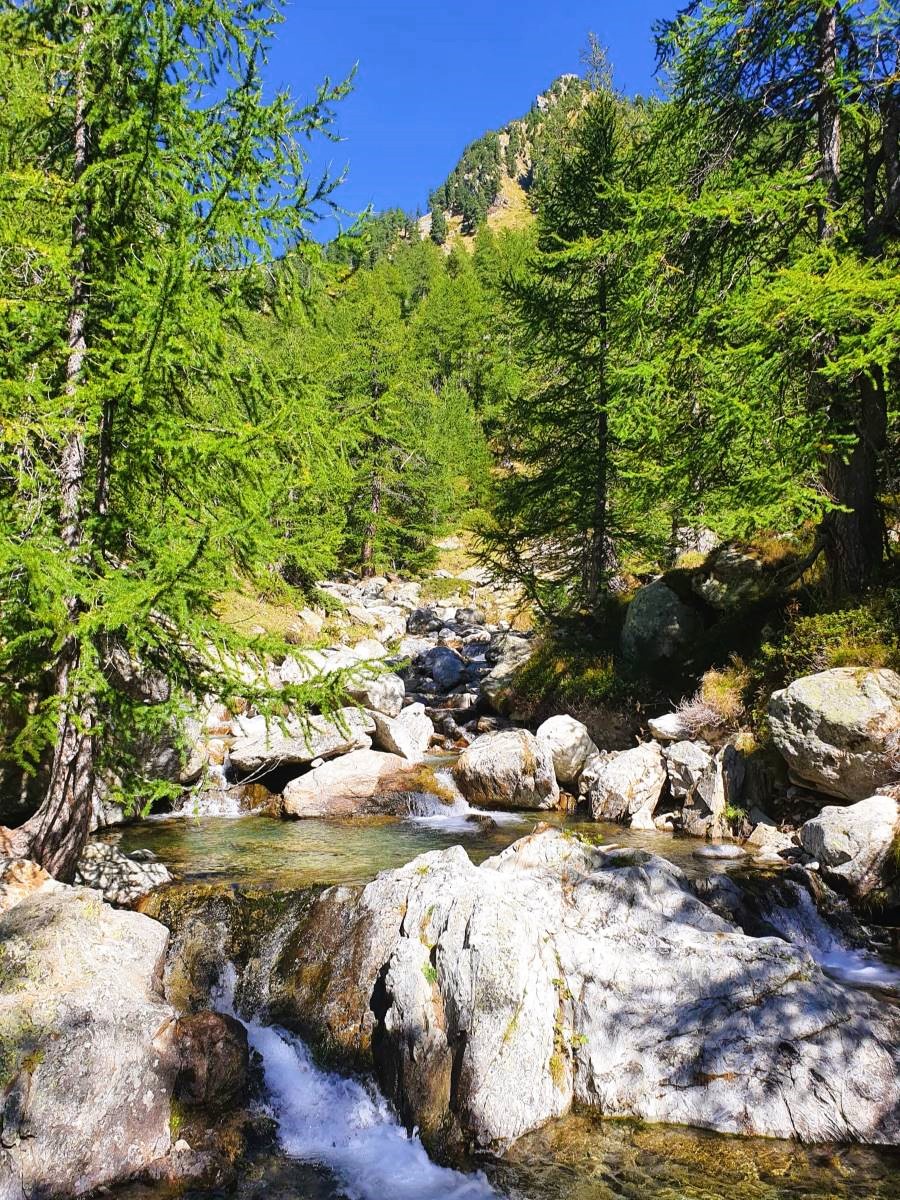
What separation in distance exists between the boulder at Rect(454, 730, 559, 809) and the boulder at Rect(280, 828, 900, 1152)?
613 centimetres

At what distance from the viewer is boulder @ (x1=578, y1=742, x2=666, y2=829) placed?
1190cm

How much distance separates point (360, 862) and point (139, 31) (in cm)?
964

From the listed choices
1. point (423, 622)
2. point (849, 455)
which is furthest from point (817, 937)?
point (423, 622)

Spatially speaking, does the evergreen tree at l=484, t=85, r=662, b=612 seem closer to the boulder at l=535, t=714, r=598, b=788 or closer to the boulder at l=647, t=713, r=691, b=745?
the boulder at l=535, t=714, r=598, b=788

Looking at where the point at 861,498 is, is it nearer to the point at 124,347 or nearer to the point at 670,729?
the point at 670,729

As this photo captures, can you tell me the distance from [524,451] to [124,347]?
45.4ft

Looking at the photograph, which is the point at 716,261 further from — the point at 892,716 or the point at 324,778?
the point at 324,778

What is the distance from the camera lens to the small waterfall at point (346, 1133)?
5.20 meters

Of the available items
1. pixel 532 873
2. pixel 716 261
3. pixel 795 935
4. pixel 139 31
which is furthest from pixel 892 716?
pixel 139 31

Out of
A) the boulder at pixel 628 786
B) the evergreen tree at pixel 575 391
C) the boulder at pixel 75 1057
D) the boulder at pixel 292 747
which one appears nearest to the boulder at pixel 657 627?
the evergreen tree at pixel 575 391

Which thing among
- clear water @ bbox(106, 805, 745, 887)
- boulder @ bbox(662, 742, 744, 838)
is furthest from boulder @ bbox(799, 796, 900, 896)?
boulder @ bbox(662, 742, 744, 838)

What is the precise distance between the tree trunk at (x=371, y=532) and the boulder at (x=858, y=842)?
94.1ft

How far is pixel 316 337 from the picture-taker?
13055 mm

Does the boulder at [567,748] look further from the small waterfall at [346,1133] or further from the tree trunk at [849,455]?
the small waterfall at [346,1133]
